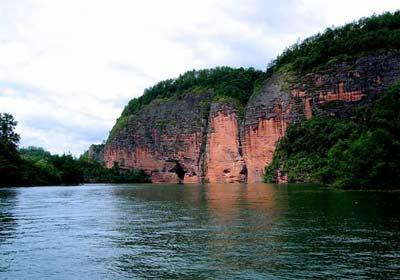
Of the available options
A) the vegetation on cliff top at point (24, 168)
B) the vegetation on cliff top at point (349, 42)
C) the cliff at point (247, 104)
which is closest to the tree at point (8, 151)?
the vegetation on cliff top at point (24, 168)

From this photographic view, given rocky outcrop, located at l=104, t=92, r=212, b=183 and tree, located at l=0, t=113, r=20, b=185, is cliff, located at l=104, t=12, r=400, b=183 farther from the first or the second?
tree, located at l=0, t=113, r=20, b=185

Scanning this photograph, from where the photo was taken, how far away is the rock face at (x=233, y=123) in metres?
94.2

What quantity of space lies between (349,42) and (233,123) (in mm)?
38711

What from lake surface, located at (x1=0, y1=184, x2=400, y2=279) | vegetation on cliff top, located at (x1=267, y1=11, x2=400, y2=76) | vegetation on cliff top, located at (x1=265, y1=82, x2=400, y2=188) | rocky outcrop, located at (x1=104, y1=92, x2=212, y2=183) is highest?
vegetation on cliff top, located at (x1=267, y1=11, x2=400, y2=76)

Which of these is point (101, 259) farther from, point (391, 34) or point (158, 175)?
point (158, 175)

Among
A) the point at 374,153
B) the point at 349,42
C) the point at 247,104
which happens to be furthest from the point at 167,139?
the point at 374,153

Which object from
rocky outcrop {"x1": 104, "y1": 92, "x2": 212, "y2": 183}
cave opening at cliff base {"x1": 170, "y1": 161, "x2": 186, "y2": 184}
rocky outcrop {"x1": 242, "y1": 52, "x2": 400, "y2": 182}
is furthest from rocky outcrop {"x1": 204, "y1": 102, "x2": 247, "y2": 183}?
cave opening at cliff base {"x1": 170, "y1": 161, "x2": 186, "y2": 184}

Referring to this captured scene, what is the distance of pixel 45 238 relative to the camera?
19.3m

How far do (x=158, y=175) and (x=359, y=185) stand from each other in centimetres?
10471

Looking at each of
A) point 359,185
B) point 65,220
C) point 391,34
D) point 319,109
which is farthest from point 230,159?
point 65,220

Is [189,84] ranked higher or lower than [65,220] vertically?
higher

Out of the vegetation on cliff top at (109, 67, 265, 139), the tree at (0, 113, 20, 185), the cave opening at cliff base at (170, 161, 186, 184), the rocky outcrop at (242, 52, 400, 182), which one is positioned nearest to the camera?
the tree at (0, 113, 20, 185)

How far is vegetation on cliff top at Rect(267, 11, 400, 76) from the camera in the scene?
95.1m

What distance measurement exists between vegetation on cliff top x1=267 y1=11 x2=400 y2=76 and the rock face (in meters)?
3.39
